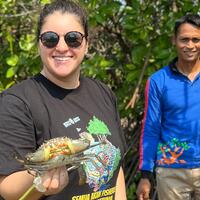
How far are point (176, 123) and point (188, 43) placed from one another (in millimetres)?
540

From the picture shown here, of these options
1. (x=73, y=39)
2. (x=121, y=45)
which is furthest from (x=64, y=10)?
(x=121, y=45)

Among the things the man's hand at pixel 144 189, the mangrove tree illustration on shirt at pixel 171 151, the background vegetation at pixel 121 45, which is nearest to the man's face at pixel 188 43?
the background vegetation at pixel 121 45

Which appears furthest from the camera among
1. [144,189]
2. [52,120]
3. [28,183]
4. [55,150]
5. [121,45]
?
[121,45]

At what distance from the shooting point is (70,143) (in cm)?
127

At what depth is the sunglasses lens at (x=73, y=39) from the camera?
1700mm

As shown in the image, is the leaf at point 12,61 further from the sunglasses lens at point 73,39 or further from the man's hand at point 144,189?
the sunglasses lens at point 73,39

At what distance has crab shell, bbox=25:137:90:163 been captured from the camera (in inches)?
48.5

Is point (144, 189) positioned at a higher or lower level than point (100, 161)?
lower

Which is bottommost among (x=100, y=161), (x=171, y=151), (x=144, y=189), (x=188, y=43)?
(x=144, y=189)

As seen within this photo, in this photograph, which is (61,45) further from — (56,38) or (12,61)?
(12,61)

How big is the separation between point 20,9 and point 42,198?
3360 mm

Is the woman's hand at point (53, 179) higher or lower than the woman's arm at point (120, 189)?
higher

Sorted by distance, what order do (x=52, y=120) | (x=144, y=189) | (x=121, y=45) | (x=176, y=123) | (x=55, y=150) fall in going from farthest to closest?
1. (x=121, y=45)
2. (x=144, y=189)
3. (x=176, y=123)
4. (x=52, y=120)
5. (x=55, y=150)

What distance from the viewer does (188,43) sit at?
A: 3.17 metres
